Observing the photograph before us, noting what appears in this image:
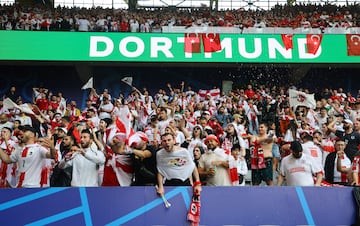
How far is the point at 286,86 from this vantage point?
63.7ft

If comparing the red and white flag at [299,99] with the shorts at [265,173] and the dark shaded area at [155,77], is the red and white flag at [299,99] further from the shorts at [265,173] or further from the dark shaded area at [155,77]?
the dark shaded area at [155,77]

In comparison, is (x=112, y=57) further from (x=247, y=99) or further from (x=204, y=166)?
(x=204, y=166)

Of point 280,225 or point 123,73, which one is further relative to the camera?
point 123,73

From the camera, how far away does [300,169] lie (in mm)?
6867

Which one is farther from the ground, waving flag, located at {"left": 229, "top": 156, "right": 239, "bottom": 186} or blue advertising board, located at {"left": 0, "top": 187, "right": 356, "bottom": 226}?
waving flag, located at {"left": 229, "top": 156, "right": 239, "bottom": 186}

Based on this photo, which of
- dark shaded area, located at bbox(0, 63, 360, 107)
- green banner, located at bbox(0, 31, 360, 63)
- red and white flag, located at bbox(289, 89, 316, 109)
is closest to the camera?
red and white flag, located at bbox(289, 89, 316, 109)

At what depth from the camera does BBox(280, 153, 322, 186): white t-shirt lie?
6828 millimetres

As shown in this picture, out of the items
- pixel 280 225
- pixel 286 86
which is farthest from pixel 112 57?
pixel 280 225

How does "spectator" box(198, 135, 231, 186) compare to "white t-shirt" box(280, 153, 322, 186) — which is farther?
"spectator" box(198, 135, 231, 186)

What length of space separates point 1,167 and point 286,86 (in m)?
14.1

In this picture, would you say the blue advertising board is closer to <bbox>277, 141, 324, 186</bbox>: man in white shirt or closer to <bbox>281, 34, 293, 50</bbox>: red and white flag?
<bbox>277, 141, 324, 186</bbox>: man in white shirt

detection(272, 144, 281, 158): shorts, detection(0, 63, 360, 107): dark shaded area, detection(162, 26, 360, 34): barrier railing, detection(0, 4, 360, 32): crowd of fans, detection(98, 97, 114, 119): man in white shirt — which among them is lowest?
detection(272, 144, 281, 158): shorts

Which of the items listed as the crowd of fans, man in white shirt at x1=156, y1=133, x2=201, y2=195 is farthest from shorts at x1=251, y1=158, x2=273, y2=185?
the crowd of fans

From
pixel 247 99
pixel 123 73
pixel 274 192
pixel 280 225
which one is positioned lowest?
pixel 280 225
